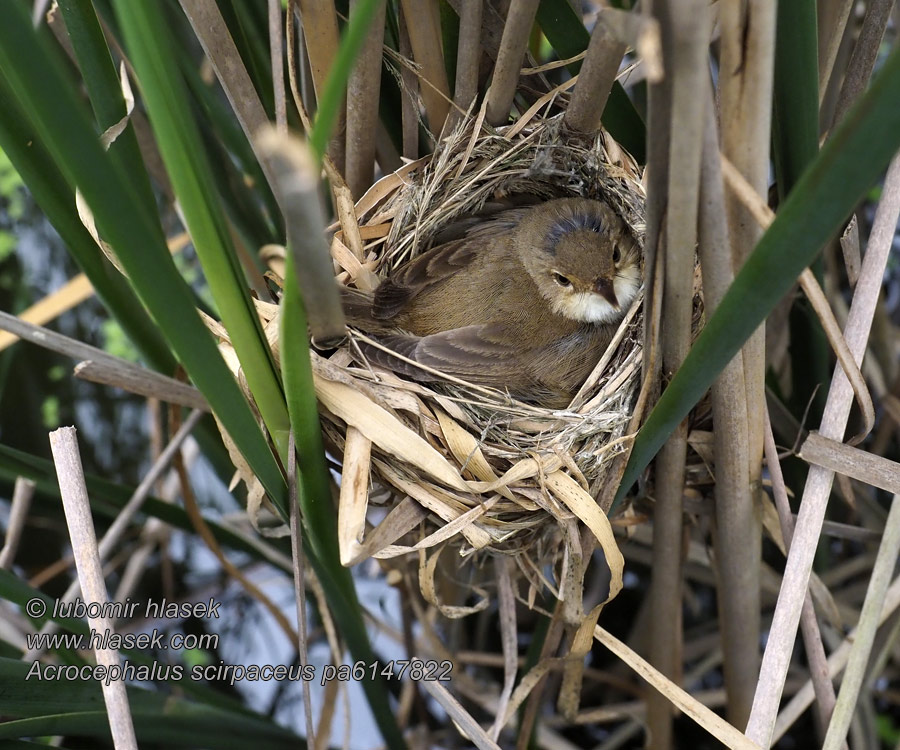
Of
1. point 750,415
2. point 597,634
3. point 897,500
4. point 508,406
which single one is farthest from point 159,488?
point 897,500

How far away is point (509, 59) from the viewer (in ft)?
4.18

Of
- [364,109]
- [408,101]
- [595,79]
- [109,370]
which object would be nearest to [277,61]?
[364,109]

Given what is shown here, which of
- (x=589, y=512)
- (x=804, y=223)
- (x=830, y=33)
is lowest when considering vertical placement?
(x=589, y=512)

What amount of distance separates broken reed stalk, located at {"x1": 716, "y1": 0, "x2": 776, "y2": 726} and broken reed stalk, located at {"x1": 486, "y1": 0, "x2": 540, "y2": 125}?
379 mm

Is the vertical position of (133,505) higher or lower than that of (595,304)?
lower

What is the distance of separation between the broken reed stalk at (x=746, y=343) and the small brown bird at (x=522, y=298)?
0.37 meters

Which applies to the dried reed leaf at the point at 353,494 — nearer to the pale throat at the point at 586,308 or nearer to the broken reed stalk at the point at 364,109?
the broken reed stalk at the point at 364,109

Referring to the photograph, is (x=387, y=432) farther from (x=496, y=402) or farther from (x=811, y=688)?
(x=811, y=688)

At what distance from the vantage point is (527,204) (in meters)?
1.81

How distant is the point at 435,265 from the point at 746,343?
2.22ft

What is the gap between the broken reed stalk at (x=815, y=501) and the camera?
1148 mm

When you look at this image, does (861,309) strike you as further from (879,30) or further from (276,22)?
(276,22)

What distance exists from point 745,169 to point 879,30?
49 centimetres

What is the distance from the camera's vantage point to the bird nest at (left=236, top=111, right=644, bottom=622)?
119cm
